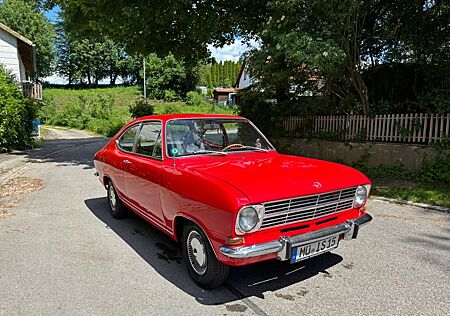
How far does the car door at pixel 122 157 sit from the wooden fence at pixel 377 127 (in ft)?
23.1

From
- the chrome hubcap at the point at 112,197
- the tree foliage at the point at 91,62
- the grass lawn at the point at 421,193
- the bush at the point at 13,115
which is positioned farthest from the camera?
the tree foliage at the point at 91,62

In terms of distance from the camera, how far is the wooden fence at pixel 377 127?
26.7 ft

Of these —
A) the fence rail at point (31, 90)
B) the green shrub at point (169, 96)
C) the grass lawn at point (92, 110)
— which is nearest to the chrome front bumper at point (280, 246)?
the fence rail at point (31, 90)

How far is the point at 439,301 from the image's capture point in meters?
3.04

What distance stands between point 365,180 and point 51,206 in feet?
18.6

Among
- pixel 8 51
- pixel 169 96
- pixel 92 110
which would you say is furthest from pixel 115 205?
pixel 169 96

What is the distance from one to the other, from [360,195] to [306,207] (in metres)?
0.89

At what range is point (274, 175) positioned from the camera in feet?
10.6

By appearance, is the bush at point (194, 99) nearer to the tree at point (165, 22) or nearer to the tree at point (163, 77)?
the tree at point (163, 77)

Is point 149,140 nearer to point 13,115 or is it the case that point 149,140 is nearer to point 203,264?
point 203,264

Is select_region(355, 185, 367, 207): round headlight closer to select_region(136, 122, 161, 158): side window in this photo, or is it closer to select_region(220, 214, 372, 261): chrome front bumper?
select_region(220, 214, 372, 261): chrome front bumper

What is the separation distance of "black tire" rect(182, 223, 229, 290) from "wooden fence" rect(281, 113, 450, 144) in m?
7.23

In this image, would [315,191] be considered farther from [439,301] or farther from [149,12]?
[149,12]

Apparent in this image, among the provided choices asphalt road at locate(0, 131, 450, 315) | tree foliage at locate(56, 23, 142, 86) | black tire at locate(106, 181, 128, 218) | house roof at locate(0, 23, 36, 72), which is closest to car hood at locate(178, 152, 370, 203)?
asphalt road at locate(0, 131, 450, 315)
